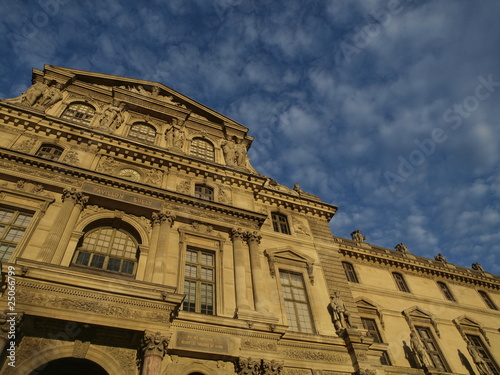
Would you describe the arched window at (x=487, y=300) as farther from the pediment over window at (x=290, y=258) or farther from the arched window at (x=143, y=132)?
the arched window at (x=143, y=132)

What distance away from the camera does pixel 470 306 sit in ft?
97.7

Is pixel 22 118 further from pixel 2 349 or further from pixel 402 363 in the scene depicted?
pixel 402 363

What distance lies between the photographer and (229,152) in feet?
82.4

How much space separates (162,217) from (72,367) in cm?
751

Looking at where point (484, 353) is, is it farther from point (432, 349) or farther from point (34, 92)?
point (34, 92)

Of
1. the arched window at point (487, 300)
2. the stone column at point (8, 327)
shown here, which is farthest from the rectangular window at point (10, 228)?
the arched window at point (487, 300)

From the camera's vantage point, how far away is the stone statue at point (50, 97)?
21281mm

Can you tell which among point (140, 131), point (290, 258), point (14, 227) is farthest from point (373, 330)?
point (14, 227)

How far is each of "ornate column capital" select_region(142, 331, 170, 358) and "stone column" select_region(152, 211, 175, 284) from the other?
9.33 feet

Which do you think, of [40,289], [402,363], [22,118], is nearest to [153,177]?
[22,118]

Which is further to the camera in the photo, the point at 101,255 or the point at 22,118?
the point at 22,118

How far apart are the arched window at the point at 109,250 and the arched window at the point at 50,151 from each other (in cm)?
529

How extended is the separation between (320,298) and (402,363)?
8.90 metres

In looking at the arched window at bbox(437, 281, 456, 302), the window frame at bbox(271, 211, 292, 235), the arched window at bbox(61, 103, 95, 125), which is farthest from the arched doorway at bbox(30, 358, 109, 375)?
the arched window at bbox(437, 281, 456, 302)
